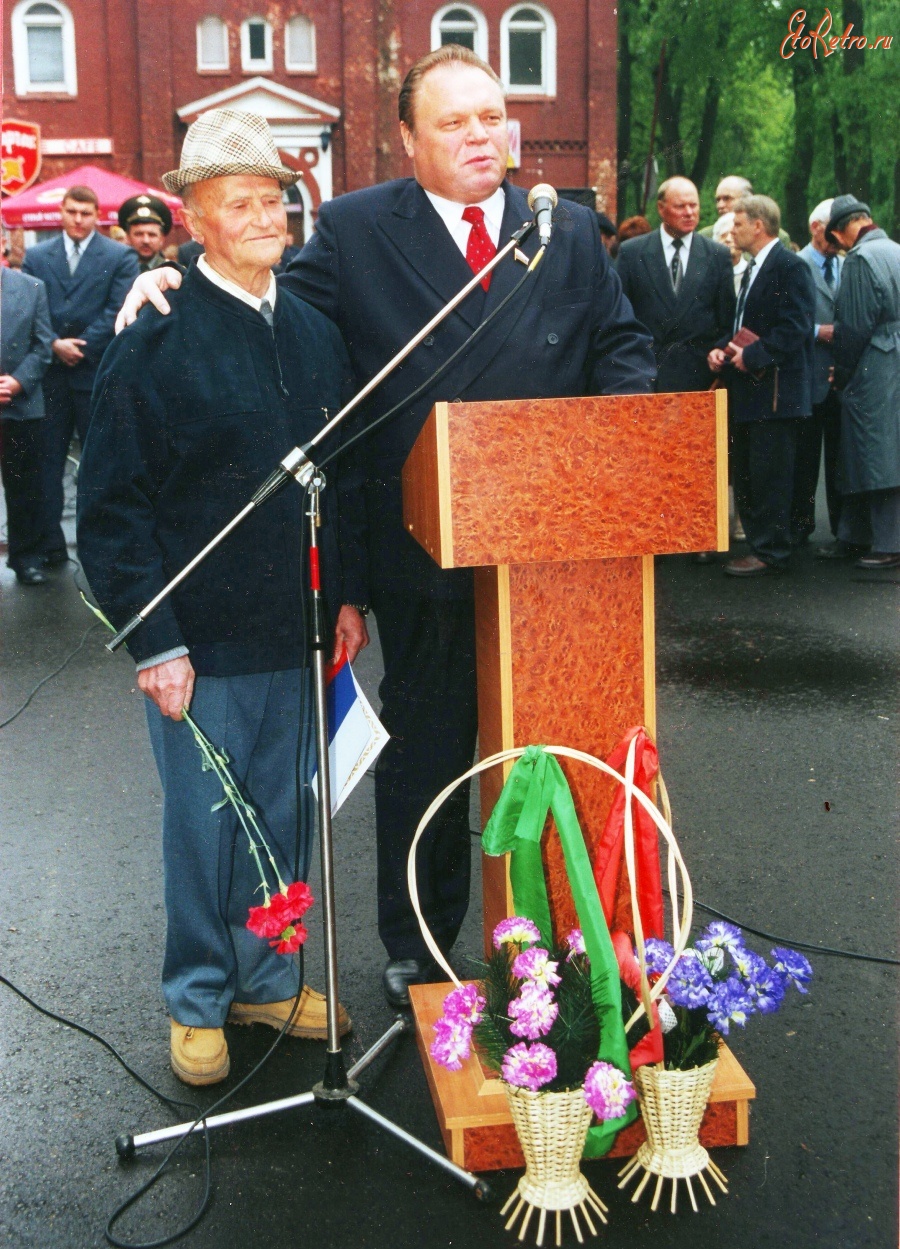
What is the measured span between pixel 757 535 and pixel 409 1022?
603cm

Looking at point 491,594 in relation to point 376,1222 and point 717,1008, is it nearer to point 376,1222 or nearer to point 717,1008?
point 717,1008

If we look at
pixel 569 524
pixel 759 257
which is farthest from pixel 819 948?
pixel 759 257

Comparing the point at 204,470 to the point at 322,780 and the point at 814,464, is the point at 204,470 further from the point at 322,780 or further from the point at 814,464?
the point at 814,464

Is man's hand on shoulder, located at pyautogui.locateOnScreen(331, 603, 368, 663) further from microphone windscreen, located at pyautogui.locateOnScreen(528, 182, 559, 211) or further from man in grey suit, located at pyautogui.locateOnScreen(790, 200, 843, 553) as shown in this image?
man in grey suit, located at pyautogui.locateOnScreen(790, 200, 843, 553)

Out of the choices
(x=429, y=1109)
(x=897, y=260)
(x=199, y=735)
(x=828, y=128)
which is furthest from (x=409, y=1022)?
(x=897, y=260)

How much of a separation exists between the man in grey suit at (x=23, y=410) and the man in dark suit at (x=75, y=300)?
18 centimetres

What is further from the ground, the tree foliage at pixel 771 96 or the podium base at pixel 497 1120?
the tree foliage at pixel 771 96

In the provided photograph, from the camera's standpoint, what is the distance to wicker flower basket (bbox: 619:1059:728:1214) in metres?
2.53

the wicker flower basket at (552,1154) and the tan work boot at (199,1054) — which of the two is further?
the tan work boot at (199,1054)

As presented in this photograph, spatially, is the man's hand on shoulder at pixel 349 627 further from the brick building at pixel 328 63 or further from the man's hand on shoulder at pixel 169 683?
the brick building at pixel 328 63

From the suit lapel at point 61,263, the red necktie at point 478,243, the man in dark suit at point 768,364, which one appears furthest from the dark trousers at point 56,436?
the red necktie at point 478,243

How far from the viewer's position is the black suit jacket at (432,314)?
3068 millimetres

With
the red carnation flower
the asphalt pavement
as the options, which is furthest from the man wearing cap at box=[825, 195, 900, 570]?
the red carnation flower

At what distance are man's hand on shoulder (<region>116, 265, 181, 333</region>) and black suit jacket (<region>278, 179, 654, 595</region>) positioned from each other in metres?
0.38
